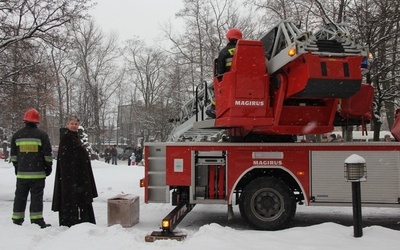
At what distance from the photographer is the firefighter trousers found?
6902mm

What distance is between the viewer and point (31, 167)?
695 cm

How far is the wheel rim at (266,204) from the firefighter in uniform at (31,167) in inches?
139

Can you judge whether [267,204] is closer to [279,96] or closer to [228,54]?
[279,96]

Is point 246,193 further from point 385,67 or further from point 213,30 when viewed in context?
point 213,30

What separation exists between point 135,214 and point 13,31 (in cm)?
691

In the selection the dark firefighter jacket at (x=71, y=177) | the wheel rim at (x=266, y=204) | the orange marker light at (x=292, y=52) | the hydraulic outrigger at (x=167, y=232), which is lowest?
the hydraulic outrigger at (x=167, y=232)

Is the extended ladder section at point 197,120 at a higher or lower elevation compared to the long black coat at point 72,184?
higher

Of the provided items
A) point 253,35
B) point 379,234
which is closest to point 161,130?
point 253,35

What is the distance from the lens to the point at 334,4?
15.8 m

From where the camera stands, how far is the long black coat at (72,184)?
6.75m

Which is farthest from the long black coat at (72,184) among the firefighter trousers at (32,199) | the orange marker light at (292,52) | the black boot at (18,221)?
the orange marker light at (292,52)

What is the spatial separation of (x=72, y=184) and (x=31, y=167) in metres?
0.80

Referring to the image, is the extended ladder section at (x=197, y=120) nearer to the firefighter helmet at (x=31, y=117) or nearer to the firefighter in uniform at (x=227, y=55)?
the firefighter in uniform at (x=227, y=55)

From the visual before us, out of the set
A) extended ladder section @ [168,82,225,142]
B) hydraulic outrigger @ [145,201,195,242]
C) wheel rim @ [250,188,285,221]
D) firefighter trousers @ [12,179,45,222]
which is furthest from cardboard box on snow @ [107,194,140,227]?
wheel rim @ [250,188,285,221]
